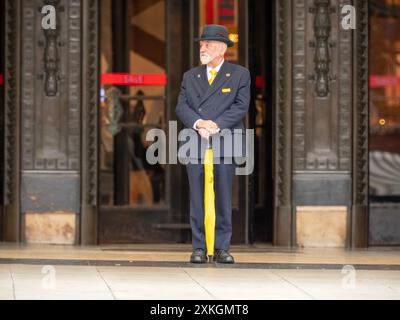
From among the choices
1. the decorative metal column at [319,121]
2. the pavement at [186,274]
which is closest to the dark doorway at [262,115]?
the decorative metal column at [319,121]

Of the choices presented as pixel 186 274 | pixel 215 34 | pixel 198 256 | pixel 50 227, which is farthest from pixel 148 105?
pixel 186 274

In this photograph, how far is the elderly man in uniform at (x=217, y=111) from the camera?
10898mm

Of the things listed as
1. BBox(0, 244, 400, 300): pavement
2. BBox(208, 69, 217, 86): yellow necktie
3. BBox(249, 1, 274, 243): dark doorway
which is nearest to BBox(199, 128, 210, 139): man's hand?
BBox(208, 69, 217, 86): yellow necktie

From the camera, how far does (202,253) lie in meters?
11.0

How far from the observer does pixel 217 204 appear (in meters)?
11.0

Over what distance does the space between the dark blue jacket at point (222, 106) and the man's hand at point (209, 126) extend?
0.26 ft

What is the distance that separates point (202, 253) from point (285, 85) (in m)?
2.94

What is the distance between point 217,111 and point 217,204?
0.84 m

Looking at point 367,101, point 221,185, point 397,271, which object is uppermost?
point 367,101

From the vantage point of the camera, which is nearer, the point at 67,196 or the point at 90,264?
the point at 90,264

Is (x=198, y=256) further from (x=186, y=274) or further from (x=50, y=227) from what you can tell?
(x=50, y=227)

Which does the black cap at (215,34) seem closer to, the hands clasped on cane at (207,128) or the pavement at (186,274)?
the hands clasped on cane at (207,128)
